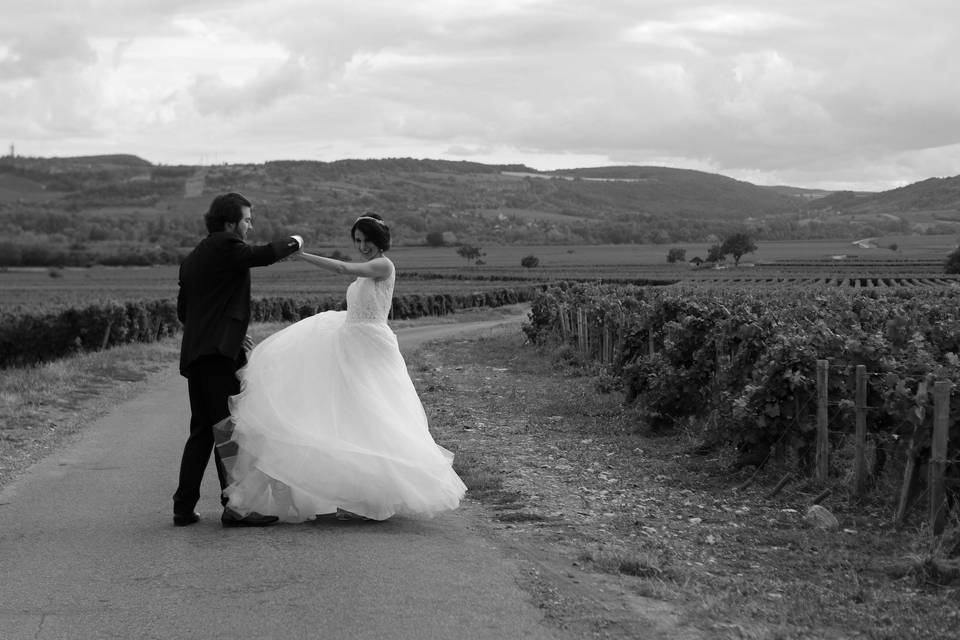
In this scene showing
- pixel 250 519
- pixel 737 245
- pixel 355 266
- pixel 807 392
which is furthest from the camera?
pixel 737 245

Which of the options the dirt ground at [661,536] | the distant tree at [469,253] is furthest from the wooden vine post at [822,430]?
the distant tree at [469,253]

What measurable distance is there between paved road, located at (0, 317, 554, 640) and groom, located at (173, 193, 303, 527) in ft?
1.02

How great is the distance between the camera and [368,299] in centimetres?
865

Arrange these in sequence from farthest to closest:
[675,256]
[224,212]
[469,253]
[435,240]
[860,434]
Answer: [435,240] < [469,253] < [675,256] < [860,434] < [224,212]

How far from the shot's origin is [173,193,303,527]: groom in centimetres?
809

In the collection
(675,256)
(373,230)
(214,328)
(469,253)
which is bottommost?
(469,253)

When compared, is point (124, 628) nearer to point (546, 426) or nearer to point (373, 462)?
point (373, 462)

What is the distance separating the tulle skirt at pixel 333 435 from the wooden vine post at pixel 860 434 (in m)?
3.33

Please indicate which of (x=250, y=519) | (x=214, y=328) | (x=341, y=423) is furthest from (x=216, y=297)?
(x=250, y=519)

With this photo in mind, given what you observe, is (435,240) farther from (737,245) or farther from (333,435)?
(333,435)

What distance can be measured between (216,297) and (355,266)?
40.9 inches

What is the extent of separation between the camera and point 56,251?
11725 cm

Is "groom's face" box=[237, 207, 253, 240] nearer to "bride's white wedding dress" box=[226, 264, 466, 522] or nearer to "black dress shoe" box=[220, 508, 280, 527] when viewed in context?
"bride's white wedding dress" box=[226, 264, 466, 522]

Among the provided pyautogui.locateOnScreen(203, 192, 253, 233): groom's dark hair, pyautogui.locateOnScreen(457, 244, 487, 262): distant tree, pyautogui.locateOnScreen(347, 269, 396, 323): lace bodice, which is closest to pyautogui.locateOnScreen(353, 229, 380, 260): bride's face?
pyautogui.locateOnScreen(347, 269, 396, 323): lace bodice
